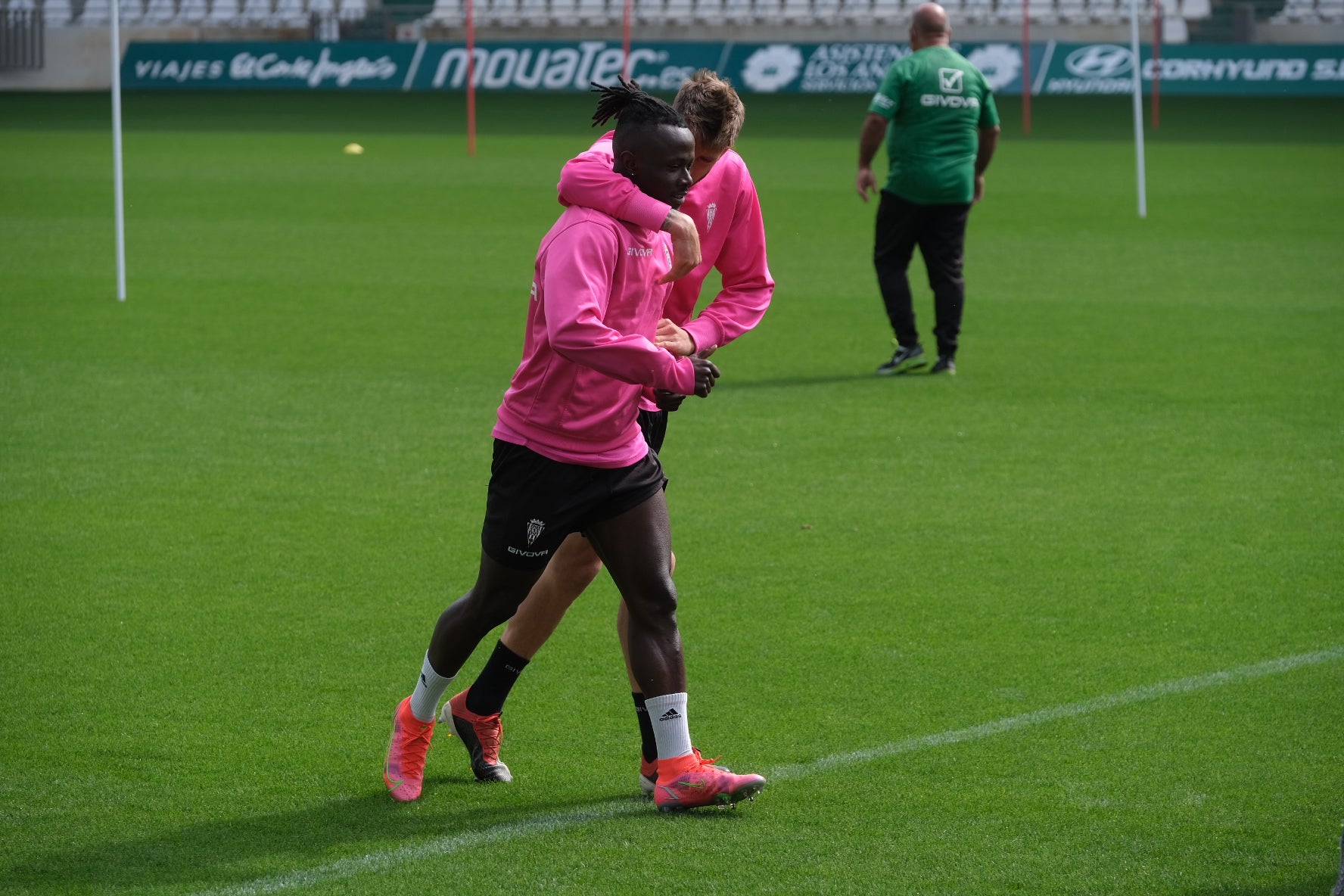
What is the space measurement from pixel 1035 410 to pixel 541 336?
6.02m

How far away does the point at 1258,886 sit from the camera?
4016 millimetres

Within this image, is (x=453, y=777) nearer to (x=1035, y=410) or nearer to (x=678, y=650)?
(x=678, y=650)

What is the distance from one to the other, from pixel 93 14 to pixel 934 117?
38435mm

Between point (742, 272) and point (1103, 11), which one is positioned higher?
point (742, 272)

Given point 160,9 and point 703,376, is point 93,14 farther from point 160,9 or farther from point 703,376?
point 703,376

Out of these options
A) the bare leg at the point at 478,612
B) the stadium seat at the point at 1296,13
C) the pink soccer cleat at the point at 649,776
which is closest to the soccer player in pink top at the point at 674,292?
the pink soccer cleat at the point at 649,776

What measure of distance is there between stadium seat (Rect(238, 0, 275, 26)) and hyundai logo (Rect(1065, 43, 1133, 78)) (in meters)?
21.2

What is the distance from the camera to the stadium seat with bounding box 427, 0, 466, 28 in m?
44.0

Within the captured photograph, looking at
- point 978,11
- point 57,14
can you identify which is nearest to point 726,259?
point 978,11

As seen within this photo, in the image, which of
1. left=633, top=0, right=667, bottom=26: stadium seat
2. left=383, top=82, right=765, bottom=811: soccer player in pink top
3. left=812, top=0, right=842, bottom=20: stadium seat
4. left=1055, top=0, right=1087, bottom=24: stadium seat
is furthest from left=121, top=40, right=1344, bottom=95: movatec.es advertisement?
left=383, top=82, right=765, bottom=811: soccer player in pink top

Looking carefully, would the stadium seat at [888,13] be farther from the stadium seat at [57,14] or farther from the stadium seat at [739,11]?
the stadium seat at [57,14]

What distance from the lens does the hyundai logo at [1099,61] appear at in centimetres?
3341

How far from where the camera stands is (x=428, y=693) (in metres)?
4.65

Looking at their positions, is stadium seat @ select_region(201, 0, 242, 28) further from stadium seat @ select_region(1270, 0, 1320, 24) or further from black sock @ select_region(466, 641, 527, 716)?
black sock @ select_region(466, 641, 527, 716)
